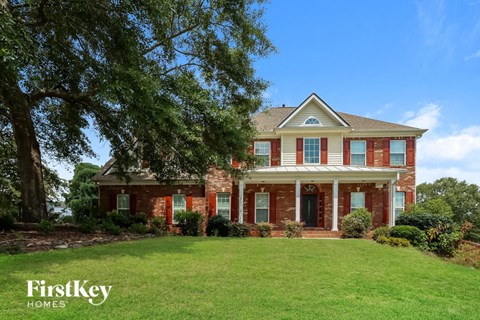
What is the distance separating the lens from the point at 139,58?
9.41 metres

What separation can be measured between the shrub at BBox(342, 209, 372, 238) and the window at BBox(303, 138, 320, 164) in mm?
4635

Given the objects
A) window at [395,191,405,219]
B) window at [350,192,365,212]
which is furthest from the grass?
window at [395,191,405,219]

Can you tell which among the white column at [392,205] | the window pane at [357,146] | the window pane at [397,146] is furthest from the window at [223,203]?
the window pane at [397,146]

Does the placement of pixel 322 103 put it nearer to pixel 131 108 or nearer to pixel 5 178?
pixel 131 108

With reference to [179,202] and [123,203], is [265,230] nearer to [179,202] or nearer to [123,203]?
[179,202]

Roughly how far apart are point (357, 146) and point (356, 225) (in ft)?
19.2

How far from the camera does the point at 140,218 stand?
17.2 metres

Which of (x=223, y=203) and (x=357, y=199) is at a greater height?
(x=357, y=199)

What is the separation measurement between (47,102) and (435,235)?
17.9 m

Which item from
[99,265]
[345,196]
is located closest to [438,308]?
[99,265]

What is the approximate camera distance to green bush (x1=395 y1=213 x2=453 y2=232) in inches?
528

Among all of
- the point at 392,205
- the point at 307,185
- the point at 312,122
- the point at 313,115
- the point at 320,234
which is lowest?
the point at 320,234

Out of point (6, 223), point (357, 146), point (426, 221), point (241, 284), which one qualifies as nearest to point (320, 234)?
point (426, 221)

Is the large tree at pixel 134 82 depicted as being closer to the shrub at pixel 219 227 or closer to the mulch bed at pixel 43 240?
the mulch bed at pixel 43 240
